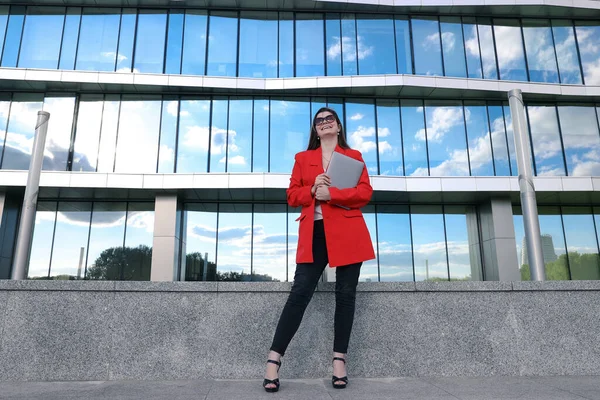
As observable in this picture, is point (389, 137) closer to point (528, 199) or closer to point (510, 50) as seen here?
point (510, 50)

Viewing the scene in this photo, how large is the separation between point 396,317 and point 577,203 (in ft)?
57.3

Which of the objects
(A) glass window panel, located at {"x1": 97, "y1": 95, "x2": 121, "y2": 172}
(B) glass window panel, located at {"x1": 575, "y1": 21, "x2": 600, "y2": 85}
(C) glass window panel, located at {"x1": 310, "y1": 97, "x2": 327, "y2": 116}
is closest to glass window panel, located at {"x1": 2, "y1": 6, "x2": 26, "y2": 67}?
(A) glass window panel, located at {"x1": 97, "y1": 95, "x2": 121, "y2": 172}

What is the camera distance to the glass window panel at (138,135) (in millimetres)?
16000

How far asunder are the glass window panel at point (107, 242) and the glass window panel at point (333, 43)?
10.5m

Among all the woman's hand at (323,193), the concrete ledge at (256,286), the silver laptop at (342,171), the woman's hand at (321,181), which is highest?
the silver laptop at (342,171)

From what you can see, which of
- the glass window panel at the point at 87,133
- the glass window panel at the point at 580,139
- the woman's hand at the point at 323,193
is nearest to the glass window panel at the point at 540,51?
the glass window panel at the point at 580,139

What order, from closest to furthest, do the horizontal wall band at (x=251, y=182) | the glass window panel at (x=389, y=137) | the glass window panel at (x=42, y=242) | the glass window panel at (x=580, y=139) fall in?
the horizontal wall band at (x=251, y=182), the glass window panel at (x=42, y=242), the glass window panel at (x=389, y=137), the glass window panel at (x=580, y=139)

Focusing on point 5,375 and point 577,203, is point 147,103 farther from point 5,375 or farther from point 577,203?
point 577,203

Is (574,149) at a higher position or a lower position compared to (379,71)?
lower

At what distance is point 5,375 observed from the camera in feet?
12.4

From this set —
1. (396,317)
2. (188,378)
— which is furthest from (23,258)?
(396,317)

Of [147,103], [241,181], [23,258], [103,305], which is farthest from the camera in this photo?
[147,103]

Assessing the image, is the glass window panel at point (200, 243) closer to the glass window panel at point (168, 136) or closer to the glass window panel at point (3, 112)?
the glass window panel at point (168, 136)

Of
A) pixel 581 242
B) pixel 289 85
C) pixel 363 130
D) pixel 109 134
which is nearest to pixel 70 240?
pixel 109 134
